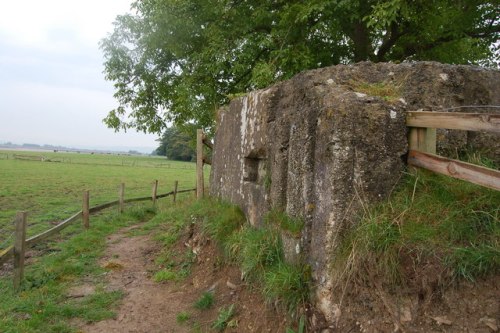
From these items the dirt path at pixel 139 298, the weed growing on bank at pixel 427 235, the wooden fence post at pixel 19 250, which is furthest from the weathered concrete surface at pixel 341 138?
the wooden fence post at pixel 19 250

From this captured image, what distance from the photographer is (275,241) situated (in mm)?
4512

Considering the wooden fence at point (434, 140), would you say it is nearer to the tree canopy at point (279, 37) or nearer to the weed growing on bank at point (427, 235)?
the weed growing on bank at point (427, 235)

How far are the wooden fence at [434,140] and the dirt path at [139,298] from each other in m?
3.34

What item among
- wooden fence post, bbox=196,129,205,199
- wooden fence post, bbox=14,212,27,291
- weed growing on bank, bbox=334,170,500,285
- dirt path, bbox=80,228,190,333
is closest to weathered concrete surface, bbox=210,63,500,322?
weed growing on bank, bbox=334,170,500,285

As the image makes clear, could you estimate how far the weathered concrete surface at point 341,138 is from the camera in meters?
3.44

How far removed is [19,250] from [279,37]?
747 centimetres

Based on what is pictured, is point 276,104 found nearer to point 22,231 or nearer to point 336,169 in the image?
point 336,169

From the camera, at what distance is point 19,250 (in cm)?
663

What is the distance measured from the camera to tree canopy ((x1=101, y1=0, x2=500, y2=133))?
966 centimetres

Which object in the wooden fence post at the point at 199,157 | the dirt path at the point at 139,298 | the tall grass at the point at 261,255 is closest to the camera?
the tall grass at the point at 261,255

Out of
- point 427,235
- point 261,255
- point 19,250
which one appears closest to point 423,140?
point 427,235

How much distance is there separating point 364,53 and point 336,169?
874 cm

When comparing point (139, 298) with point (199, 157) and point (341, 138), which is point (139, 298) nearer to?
point (341, 138)

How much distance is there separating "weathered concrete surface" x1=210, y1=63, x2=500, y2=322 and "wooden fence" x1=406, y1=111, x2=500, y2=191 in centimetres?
10
